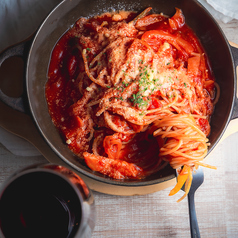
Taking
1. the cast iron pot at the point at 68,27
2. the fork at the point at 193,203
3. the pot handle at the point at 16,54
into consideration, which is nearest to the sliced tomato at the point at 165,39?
the cast iron pot at the point at 68,27

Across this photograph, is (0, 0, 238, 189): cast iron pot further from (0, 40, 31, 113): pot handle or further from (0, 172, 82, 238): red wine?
(0, 172, 82, 238): red wine

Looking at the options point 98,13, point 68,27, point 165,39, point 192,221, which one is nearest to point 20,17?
point 68,27

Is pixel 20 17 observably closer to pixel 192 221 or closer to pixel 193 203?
pixel 193 203

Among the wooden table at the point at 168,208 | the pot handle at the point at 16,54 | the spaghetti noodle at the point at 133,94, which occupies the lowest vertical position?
the wooden table at the point at 168,208

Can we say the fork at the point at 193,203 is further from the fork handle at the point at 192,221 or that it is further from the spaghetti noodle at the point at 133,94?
the spaghetti noodle at the point at 133,94

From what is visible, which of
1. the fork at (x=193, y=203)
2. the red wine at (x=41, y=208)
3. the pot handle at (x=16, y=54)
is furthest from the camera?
the fork at (x=193, y=203)

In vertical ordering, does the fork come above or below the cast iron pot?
below

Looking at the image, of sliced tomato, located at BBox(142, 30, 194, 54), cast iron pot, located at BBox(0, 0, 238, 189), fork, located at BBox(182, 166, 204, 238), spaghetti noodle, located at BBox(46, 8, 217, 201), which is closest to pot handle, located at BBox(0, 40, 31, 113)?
cast iron pot, located at BBox(0, 0, 238, 189)

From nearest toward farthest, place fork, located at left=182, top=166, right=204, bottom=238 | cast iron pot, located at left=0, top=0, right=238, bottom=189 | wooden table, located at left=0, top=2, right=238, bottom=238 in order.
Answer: cast iron pot, located at left=0, top=0, right=238, bottom=189 → fork, located at left=182, top=166, right=204, bottom=238 → wooden table, located at left=0, top=2, right=238, bottom=238
